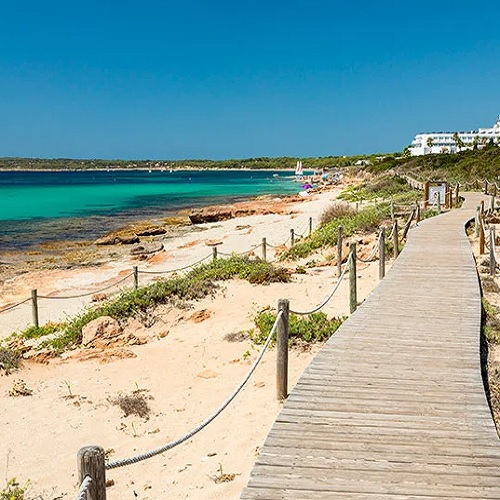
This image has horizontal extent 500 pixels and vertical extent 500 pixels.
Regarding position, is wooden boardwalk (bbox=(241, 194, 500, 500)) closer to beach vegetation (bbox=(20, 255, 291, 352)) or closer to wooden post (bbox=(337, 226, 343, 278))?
beach vegetation (bbox=(20, 255, 291, 352))

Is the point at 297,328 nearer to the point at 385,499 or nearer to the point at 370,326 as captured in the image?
the point at 370,326

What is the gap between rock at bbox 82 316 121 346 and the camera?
10.6m

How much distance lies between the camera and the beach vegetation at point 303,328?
8.95 meters

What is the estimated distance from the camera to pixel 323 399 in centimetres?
561

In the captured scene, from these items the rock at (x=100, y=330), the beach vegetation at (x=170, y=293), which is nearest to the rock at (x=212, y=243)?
the beach vegetation at (x=170, y=293)

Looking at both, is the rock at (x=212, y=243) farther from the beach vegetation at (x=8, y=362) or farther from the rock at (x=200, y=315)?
the beach vegetation at (x=8, y=362)

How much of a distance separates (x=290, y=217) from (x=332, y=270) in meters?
23.0

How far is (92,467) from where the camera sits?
9.98ft

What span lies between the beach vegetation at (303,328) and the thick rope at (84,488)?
19.6 ft

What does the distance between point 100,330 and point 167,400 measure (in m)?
3.52

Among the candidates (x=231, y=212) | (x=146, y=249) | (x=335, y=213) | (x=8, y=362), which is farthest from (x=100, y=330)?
(x=231, y=212)

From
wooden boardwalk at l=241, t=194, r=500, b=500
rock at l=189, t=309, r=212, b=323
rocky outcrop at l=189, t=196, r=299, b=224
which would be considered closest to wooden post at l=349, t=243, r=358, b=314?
wooden boardwalk at l=241, t=194, r=500, b=500

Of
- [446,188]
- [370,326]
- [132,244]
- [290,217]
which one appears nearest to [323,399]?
[370,326]

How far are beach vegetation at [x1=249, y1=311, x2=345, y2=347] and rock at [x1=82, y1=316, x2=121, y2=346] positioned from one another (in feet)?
8.92
